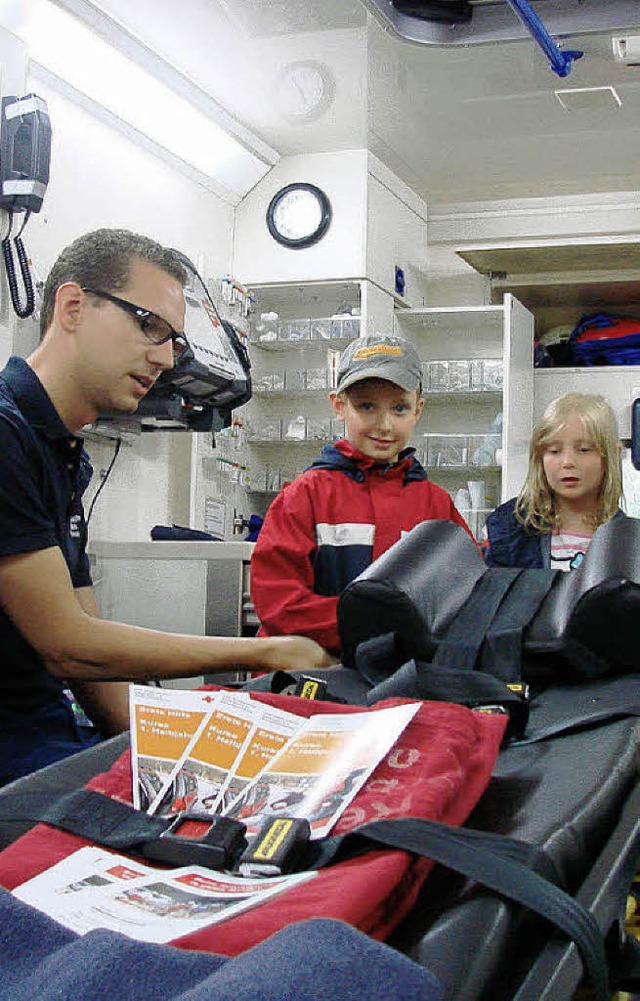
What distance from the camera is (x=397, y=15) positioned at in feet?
11.8

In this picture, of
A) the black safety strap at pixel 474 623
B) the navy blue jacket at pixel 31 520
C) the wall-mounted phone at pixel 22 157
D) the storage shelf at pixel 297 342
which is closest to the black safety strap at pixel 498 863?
the black safety strap at pixel 474 623

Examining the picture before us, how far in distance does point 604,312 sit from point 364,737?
5.13m

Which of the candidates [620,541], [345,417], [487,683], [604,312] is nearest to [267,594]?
[345,417]

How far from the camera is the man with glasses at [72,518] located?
4.91 ft

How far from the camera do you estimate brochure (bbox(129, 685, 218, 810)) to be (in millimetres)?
832

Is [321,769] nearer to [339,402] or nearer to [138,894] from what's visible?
[138,894]

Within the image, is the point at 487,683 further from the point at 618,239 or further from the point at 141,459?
the point at 618,239

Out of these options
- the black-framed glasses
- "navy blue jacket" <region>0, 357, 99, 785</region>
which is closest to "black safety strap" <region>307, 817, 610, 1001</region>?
"navy blue jacket" <region>0, 357, 99, 785</region>

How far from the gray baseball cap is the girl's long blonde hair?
1.02 feet

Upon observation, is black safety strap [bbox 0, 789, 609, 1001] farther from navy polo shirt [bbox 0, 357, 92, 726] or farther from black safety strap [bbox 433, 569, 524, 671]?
navy polo shirt [bbox 0, 357, 92, 726]

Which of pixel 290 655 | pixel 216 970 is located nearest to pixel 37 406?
pixel 290 655

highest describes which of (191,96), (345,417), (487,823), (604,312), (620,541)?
(191,96)

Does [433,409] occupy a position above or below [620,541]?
above

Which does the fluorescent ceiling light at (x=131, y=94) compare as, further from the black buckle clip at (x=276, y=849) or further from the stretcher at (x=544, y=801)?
the black buckle clip at (x=276, y=849)
